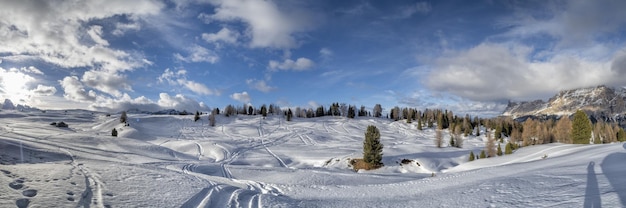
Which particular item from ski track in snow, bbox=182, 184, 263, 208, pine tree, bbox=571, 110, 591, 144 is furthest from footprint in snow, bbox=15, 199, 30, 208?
pine tree, bbox=571, 110, 591, 144

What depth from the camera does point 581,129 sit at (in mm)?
53438

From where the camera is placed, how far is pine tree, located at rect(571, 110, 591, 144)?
2079 inches

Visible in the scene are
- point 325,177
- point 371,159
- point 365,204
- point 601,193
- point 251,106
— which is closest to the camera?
point 601,193

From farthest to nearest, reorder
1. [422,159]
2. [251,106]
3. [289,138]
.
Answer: [251,106]
[289,138]
[422,159]

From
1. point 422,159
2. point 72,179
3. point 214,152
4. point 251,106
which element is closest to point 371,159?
point 422,159

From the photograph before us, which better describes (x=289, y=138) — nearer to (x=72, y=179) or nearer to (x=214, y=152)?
(x=214, y=152)

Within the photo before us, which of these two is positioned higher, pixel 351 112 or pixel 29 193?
pixel 351 112

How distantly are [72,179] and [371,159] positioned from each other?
145 ft

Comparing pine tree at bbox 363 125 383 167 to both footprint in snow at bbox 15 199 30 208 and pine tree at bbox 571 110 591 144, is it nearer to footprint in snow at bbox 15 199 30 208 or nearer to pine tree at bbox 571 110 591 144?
pine tree at bbox 571 110 591 144

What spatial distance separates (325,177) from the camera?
28.4 meters

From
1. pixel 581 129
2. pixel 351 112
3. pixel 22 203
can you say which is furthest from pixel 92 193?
pixel 351 112

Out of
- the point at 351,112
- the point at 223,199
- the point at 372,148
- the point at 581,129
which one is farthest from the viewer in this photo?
the point at 351,112

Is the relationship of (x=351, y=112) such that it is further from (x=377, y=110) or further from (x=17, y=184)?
(x=17, y=184)

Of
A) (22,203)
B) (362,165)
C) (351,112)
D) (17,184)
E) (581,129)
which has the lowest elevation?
(362,165)
